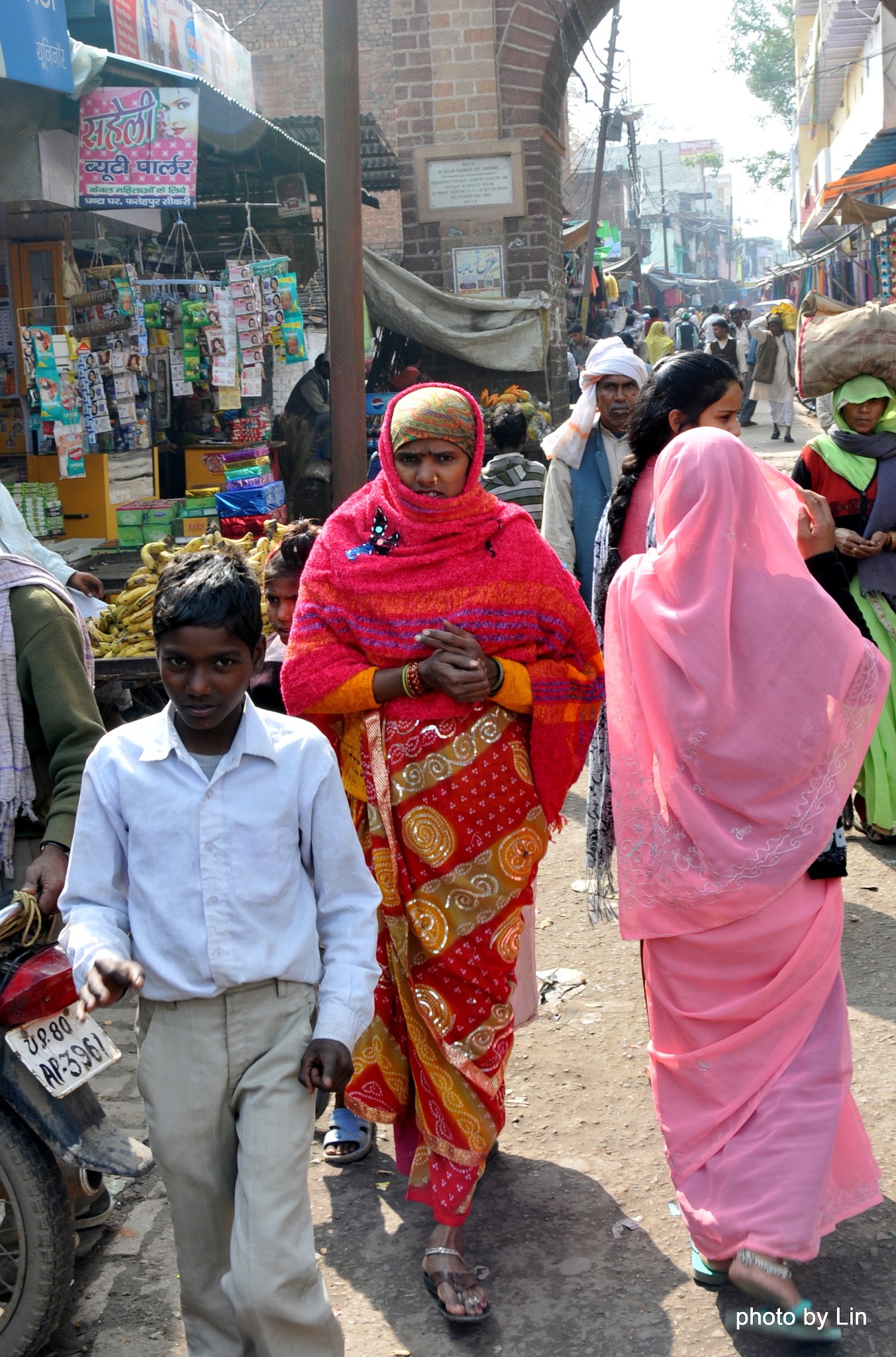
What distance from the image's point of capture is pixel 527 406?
37.0 feet

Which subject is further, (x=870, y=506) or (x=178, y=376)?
(x=178, y=376)

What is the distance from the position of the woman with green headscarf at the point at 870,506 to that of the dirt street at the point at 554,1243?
128 cm

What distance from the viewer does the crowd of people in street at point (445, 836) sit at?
218 cm

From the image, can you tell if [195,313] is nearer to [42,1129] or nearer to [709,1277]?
[42,1129]

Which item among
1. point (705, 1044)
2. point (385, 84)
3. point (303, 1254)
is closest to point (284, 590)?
point (705, 1044)

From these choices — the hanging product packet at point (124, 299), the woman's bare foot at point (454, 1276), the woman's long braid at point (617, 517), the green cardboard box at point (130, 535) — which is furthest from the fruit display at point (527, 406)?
the woman's bare foot at point (454, 1276)

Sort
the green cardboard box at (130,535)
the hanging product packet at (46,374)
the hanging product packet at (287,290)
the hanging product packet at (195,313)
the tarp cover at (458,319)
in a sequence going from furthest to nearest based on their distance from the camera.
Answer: the tarp cover at (458,319)
the hanging product packet at (287,290)
the hanging product packet at (195,313)
the green cardboard box at (130,535)
the hanging product packet at (46,374)

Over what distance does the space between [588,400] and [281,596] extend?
184 cm

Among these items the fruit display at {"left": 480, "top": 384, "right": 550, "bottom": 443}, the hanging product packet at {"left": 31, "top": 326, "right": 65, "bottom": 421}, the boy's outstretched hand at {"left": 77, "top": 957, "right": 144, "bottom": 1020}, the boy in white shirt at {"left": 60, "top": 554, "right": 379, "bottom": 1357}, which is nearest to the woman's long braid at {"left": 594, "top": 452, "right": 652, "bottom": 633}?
the boy in white shirt at {"left": 60, "top": 554, "right": 379, "bottom": 1357}

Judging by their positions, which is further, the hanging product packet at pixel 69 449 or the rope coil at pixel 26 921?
the hanging product packet at pixel 69 449

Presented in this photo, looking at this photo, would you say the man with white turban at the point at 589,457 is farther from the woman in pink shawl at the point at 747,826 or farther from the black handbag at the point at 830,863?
the black handbag at the point at 830,863

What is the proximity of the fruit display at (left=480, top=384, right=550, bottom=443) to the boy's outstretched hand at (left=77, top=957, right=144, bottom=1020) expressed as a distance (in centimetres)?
913

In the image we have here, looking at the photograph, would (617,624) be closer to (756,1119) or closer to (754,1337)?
(756,1119)

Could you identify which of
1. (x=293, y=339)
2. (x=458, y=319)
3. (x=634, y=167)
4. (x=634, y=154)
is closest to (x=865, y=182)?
(x=458, y=319)
